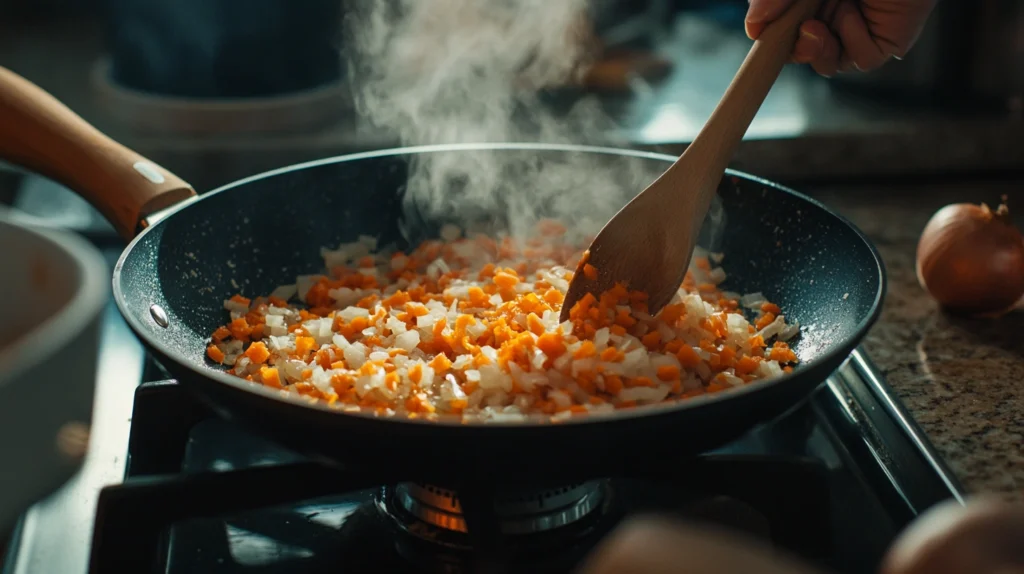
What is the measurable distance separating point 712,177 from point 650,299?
0.50 ft

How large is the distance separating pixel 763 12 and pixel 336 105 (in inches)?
40.3

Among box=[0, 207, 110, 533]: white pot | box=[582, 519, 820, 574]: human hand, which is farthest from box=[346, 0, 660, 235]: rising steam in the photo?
box=[582, 519, 820, 574]: human hand

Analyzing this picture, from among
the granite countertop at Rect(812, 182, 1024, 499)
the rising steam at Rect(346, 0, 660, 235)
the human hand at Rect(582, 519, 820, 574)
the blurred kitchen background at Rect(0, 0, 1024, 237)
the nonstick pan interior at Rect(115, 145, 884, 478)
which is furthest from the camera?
the rising steam at Rect(346, 0, 660, 235)

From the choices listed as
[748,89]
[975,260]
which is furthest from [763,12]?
[975,260]

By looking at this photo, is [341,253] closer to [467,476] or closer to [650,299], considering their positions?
[650,299]

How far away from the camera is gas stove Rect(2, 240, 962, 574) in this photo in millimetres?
834

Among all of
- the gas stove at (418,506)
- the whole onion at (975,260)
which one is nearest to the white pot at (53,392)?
the gas stove at (418,506)

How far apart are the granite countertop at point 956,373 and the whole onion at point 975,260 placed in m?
0.04

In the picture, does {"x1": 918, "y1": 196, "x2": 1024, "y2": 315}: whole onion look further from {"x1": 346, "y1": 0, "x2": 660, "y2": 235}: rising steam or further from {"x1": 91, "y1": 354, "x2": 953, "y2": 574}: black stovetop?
{"x1": 346, "y1": 0, "x2": 660, "y2": 235}: rising steam

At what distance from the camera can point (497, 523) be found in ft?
2.62

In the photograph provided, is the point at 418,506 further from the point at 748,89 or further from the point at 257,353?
the point at 748,89

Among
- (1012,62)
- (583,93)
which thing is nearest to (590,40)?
(583,93)

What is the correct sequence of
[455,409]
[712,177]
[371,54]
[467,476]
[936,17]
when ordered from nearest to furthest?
[467,476]
[455,409]
[712,177]
[936,17]
[371,54]

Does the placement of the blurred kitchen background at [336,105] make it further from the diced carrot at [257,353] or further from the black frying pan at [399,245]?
the diced carrot at [257,353]
